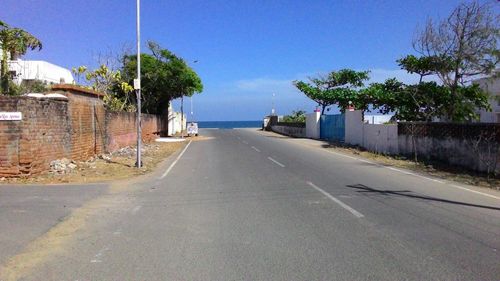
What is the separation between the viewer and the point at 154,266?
631cm

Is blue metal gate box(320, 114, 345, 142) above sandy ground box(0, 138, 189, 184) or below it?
above

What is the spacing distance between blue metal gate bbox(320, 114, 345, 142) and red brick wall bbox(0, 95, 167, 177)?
2029cm

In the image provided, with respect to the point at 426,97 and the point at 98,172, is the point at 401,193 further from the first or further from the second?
the point at 426,97

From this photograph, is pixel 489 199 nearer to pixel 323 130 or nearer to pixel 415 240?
pixel 415 240

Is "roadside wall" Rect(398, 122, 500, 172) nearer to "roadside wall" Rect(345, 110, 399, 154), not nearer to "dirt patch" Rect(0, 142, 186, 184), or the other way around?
"roadside wall" Rect(345, 110, 399, 154)

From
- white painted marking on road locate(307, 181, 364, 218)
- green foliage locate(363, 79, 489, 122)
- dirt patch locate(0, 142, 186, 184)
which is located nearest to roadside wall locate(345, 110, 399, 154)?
green foliage locate(363, 79, 489, 122)

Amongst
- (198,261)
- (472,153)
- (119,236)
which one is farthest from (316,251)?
(472,153)

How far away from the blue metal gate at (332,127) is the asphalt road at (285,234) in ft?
81.2

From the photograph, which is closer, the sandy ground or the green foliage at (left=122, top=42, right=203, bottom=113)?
the sandy ground

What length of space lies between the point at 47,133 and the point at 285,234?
1060cm

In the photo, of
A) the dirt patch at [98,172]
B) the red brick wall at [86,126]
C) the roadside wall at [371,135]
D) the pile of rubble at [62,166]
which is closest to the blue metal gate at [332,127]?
the roadside wall at [371,135]

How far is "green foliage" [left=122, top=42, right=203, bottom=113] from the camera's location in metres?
46.9

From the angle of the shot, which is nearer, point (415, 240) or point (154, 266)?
point (154, 266)

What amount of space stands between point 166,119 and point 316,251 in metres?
52.1
